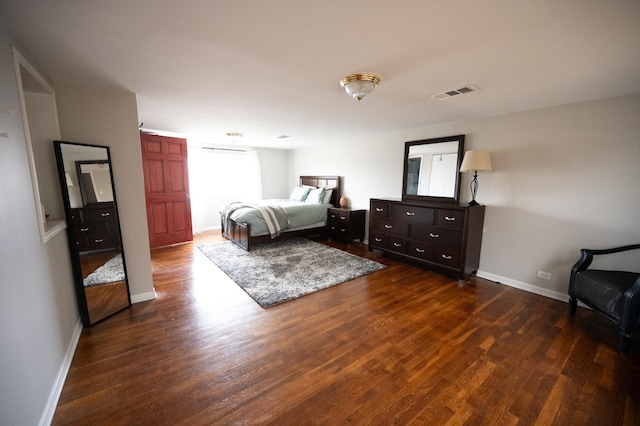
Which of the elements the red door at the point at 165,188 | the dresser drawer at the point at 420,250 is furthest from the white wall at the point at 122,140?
the dresser drawer at the point at 420,250

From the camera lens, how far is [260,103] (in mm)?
2699

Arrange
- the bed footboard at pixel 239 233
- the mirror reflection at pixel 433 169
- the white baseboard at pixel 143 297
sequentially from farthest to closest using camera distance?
the bed footboard at pixel 239 233 → the mirror reflection at pixel 433 169 → the white baseboard at pixel 143 297

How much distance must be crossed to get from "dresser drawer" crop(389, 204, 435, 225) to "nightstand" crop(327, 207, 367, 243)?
3.36ft

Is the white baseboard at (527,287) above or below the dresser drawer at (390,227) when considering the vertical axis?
below

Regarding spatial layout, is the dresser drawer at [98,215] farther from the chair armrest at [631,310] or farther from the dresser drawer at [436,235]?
the chair armrest at [631,310]

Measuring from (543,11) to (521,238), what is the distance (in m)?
2.67

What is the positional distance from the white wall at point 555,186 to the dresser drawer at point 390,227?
0.99m

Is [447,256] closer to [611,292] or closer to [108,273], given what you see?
[611,292]

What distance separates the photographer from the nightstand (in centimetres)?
481

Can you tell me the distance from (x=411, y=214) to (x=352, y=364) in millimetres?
2411

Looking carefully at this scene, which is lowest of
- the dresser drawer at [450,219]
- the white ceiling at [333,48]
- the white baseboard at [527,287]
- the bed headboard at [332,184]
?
the white baseboard at [527,287]

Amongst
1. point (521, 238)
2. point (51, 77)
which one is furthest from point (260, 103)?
point (521, 238)

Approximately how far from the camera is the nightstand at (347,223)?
4.81 m

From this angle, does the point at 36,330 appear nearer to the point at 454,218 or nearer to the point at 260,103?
the point at 260,103
